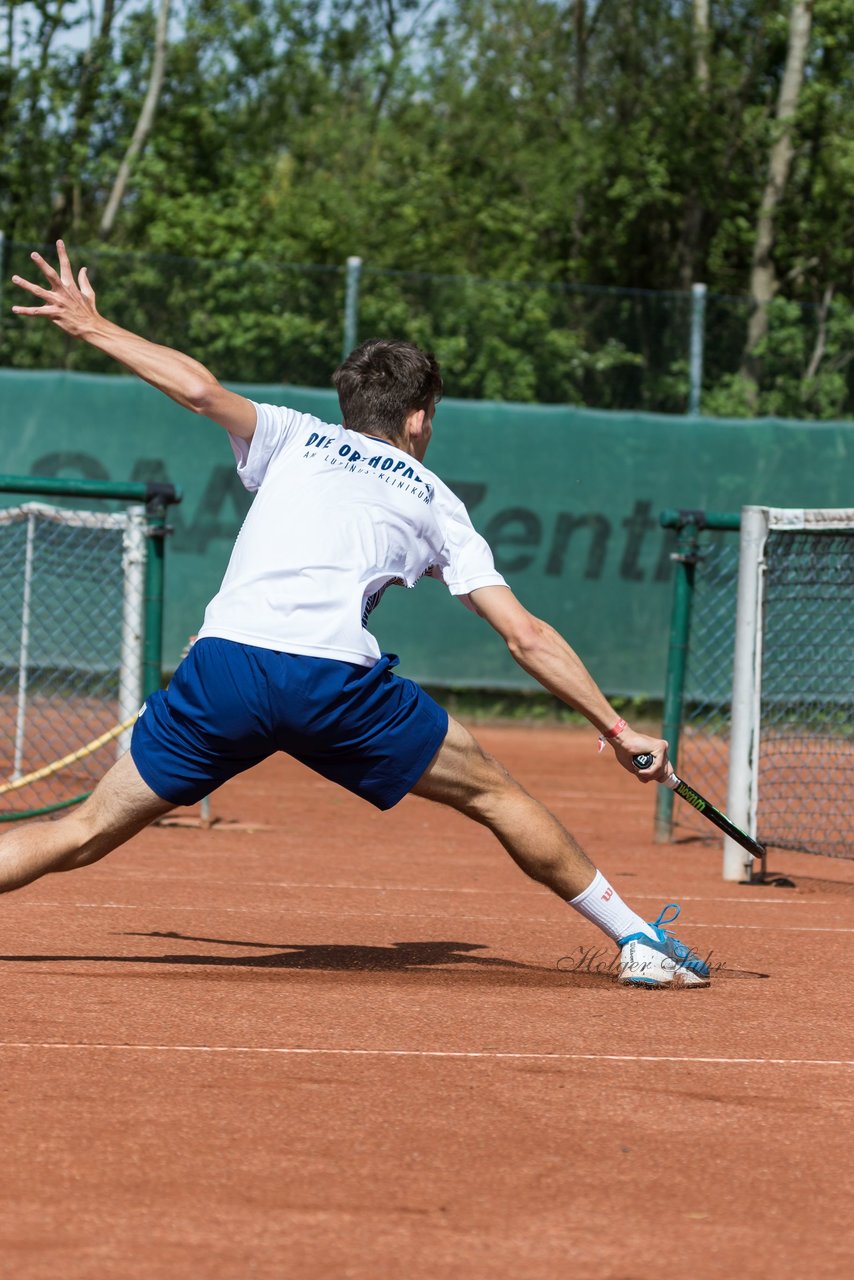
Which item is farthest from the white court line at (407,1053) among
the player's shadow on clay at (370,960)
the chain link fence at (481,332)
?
the chain link fence at (481,332)

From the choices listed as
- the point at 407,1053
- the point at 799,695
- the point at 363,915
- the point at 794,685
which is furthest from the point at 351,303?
the point at 407,1053

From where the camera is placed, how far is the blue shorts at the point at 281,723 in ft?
15.2

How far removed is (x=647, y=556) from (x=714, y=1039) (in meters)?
8.86

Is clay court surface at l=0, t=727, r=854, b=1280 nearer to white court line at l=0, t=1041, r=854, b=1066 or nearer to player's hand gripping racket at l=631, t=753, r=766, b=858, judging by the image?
white court line at l=0, t=1041, r=854, b=1066

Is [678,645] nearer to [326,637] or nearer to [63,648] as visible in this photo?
[63,648]

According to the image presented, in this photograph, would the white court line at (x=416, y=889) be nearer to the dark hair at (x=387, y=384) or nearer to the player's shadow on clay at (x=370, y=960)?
the player's shadow on clay at (x=370, y=960)

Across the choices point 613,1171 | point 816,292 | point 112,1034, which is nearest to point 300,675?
point 112,1034

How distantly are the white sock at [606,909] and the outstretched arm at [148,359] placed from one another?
1.51 metres

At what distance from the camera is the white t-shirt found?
4668mm

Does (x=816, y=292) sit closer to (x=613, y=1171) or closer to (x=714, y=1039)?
(x=714, y=1039)

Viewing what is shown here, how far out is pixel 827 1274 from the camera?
2920mm

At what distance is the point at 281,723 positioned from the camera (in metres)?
4.64

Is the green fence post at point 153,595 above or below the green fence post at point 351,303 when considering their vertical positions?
below

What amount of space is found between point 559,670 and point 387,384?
0.89 meters
